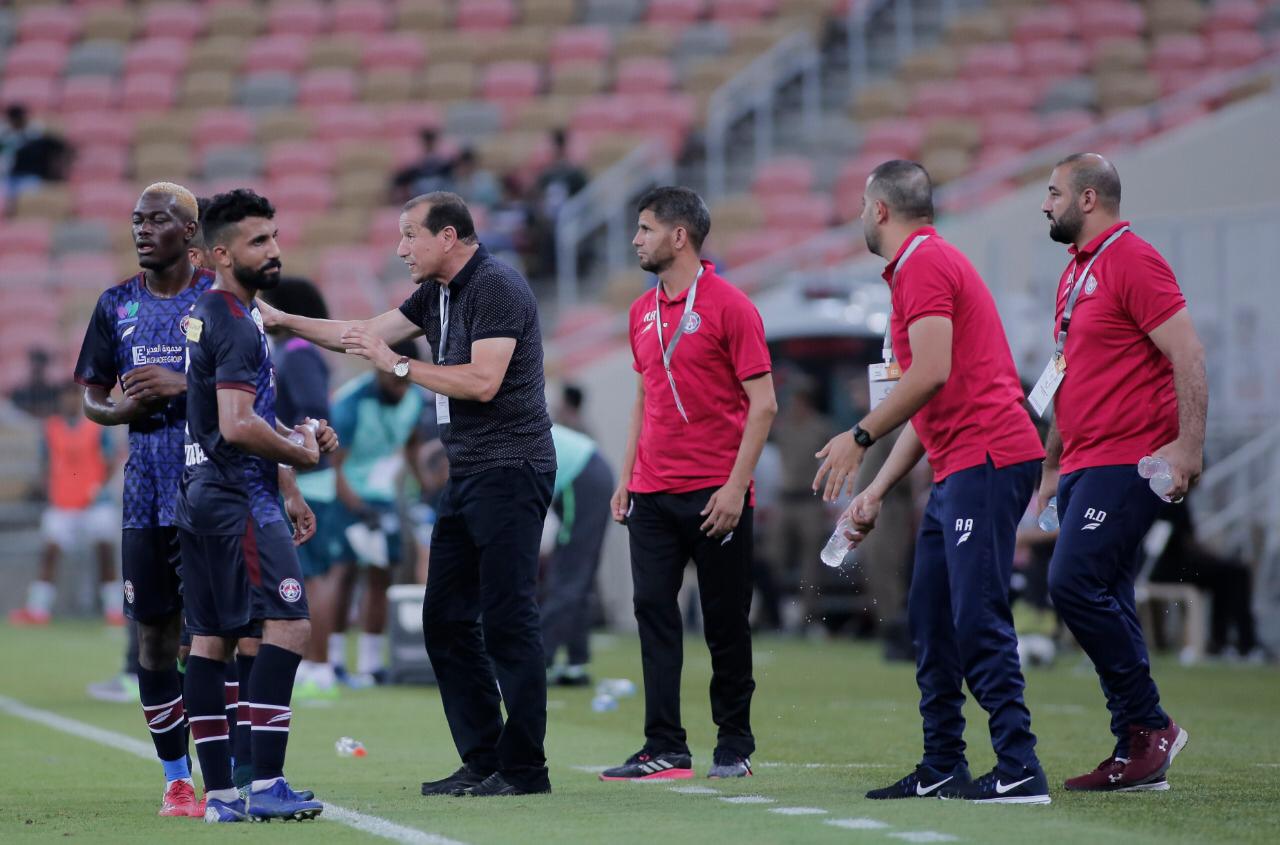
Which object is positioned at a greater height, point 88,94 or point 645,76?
point 88,94

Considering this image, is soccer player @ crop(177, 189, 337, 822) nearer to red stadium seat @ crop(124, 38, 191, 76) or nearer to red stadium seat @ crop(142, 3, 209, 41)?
red stadium seat @ crop(124, 38, 191, 76)

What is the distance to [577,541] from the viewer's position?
39.5 feet

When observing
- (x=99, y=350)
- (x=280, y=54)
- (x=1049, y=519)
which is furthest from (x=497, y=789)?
(x=280, y=54)

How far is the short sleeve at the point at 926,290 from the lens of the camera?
6.38 meters

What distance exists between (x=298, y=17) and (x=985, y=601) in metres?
21.8

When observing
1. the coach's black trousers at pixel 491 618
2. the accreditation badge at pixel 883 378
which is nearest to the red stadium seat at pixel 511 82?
the coach's black trousers at pixel 491 618

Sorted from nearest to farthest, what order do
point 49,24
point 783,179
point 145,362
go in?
point 145,362, point 783,179, point 49,24

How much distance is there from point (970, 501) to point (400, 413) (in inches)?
238

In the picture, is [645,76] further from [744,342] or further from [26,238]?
[744,342]

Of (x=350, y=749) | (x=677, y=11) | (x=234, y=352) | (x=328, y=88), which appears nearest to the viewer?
(x=234, y=352)

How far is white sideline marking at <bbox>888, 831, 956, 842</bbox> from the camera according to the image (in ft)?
18.2

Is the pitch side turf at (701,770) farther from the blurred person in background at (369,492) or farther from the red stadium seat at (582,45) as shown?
the red stadium seat at (582,45)

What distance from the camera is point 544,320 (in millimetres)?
20594

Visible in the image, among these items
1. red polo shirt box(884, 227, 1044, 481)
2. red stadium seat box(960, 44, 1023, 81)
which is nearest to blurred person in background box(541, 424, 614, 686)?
red polo shirt box(884, 227, 1044, 481)
